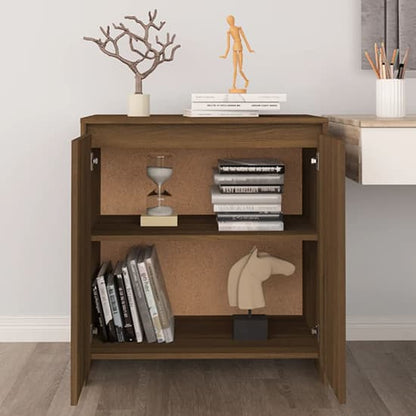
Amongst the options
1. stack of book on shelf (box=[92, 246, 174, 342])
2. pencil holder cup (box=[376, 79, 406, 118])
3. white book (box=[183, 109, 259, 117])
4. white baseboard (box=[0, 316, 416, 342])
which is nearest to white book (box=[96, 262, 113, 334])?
stack of book on shelf (box=[92, 246, 174, 342])

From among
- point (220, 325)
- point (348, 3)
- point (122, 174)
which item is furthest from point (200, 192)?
point (348, 3)

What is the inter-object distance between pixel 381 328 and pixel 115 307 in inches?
42.1

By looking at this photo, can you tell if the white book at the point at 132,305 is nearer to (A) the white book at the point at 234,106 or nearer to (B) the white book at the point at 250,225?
(B) the white book at the point at 250,225

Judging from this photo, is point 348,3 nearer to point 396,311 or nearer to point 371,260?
point 371,260

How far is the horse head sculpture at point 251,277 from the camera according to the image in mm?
2693

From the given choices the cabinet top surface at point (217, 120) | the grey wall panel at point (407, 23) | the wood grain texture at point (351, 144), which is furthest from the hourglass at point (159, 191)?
the grey wall panel at point (407, 23)

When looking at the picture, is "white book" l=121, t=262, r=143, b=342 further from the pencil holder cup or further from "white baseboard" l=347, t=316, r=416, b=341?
the pencil holder cup

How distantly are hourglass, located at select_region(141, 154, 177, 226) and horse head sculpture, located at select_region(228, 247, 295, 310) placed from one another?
27cm

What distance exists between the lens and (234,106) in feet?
8.39

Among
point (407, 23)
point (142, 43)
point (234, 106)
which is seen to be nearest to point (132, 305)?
point (234, 106)

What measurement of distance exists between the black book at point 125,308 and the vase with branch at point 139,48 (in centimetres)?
54

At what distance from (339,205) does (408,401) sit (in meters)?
0.64

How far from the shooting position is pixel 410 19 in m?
2.92

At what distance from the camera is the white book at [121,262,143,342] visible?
8.56 feet
